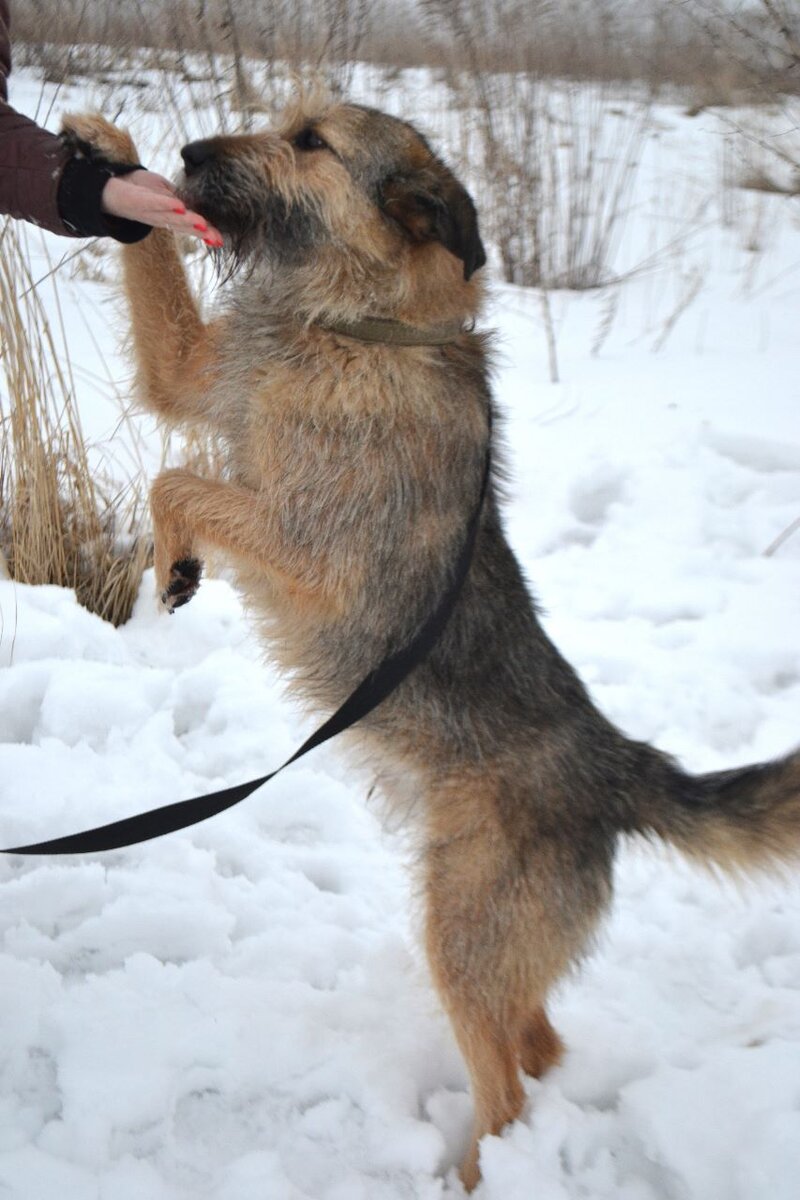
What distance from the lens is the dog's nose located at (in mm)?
2354

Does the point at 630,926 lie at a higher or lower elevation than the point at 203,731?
lower

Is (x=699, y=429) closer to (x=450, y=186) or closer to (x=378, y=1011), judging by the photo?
(x=450, y=186)

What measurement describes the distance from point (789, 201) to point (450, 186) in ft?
23.0

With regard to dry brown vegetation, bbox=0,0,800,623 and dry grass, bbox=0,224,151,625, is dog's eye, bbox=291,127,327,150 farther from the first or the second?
dry grass, bbox=0,224,151,625

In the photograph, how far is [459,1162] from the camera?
2311 millimetres

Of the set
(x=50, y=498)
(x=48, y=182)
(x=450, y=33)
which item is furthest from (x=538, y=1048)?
(x=450, y=33)

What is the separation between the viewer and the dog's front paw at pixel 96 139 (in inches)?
87.9

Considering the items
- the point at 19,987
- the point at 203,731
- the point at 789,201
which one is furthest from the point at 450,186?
the point at 789,201

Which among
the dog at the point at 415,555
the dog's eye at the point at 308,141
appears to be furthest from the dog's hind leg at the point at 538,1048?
the dog's eye at the point at 308,141

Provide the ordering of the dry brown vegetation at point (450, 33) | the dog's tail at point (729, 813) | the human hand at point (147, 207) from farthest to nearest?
the dry brown vegetation at point (450, 33) → the dog's tail at point (729, 813) → the human hand at point (147, 207)

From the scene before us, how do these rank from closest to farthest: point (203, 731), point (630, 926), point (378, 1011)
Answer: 1. point (378, 1011)
2. point (630, 926)
3. point (203, 731)

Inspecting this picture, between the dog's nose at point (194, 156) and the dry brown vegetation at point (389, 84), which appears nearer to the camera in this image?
the dog's nose at point (194, 156)

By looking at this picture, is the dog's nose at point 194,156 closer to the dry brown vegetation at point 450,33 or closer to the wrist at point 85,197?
the wrist at point 85,197

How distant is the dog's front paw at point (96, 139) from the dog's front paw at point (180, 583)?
0.97 meters
